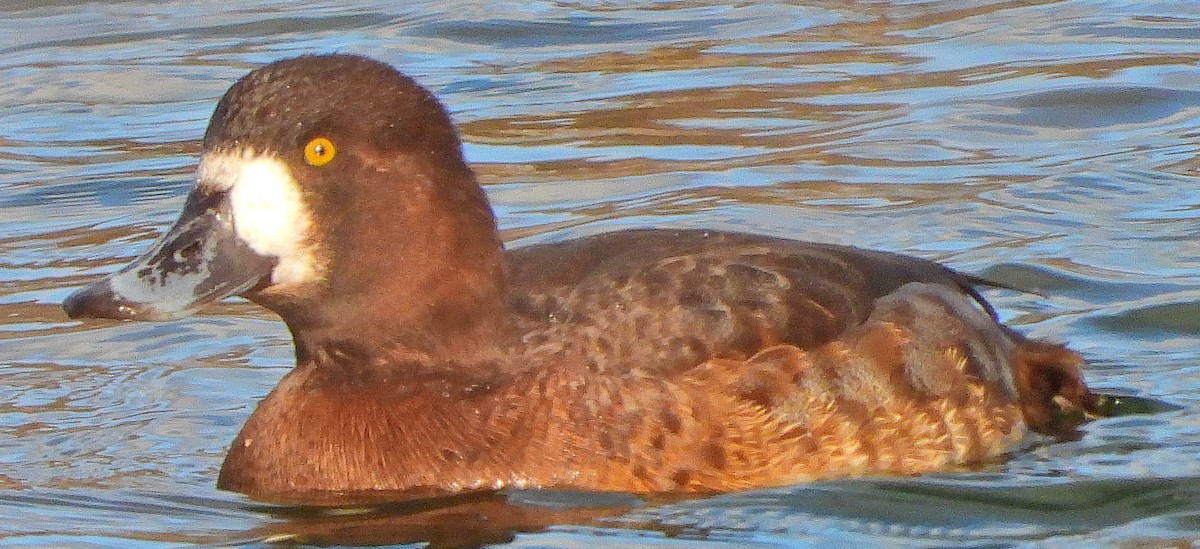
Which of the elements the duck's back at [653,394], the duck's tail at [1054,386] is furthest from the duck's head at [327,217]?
the duck's tail at [1054,386]

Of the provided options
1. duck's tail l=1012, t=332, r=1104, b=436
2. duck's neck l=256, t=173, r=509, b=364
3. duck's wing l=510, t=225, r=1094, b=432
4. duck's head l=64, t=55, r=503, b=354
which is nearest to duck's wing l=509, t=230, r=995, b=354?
duck's wing l=510, t=225, r=1094, b=432

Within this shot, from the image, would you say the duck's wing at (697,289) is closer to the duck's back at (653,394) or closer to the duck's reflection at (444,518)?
the duck's back at (653,394)

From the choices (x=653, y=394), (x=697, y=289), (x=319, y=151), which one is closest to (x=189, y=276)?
(x=319, y=151)

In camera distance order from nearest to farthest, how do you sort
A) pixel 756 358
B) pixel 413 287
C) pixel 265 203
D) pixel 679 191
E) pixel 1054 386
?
pixel 265 203, pixel 413 287, pixel 756 358, pixel 1054 386, pixel 679 191

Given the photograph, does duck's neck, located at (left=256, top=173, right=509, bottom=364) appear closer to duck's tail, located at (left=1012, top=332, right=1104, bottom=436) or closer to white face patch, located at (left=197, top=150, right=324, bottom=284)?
white face patch, located at (left=197, top=150, right=324, bottom=284)

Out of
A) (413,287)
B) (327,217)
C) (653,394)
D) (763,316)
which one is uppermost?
(327,217)

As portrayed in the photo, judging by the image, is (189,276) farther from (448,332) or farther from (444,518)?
(444,518)

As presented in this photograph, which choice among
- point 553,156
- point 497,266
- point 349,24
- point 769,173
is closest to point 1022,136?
point 769,173

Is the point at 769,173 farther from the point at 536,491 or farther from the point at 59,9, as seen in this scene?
the point at 59,9
